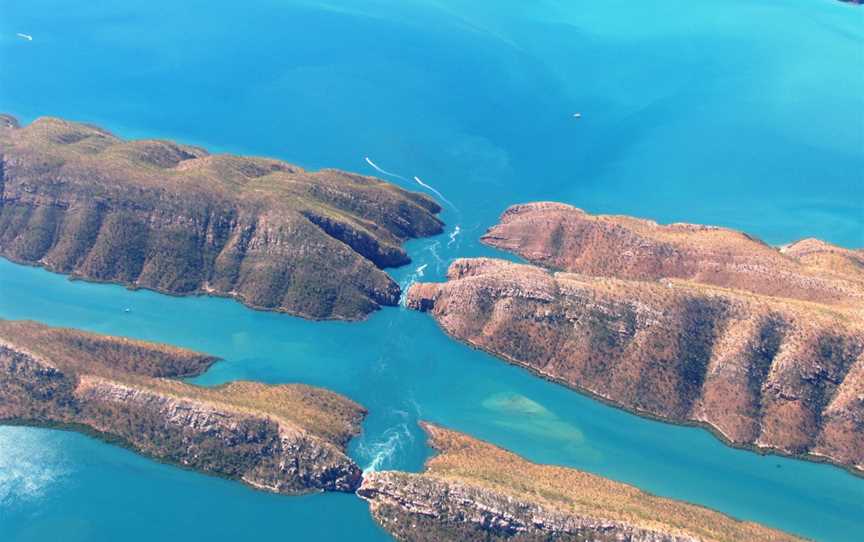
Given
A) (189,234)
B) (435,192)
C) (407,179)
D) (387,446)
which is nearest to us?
(387,446)

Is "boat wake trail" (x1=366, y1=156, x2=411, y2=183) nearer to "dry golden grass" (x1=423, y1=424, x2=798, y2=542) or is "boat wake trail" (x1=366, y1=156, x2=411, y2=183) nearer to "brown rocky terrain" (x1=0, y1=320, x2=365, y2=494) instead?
"brown rocky terrain" (x1=0, y1=320, x2=365, y2=494)

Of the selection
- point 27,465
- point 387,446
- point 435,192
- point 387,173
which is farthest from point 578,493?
point 387,173

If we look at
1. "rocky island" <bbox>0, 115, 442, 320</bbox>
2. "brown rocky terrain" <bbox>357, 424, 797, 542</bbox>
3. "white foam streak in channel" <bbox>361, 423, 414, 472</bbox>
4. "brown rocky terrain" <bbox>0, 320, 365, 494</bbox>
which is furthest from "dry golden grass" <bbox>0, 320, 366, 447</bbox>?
"rocky island" <bbox>0, 115, 442, 320</bbox>

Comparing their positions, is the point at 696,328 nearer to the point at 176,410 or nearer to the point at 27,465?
the point at 176,410

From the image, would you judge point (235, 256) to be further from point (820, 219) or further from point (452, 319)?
point (820, 219)

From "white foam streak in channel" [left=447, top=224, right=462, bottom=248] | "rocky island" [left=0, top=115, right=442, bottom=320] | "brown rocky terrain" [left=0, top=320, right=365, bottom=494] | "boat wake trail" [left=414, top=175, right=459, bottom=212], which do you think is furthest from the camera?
"boat wake trail" [left=414, top=175, right=459, bottom=212]
